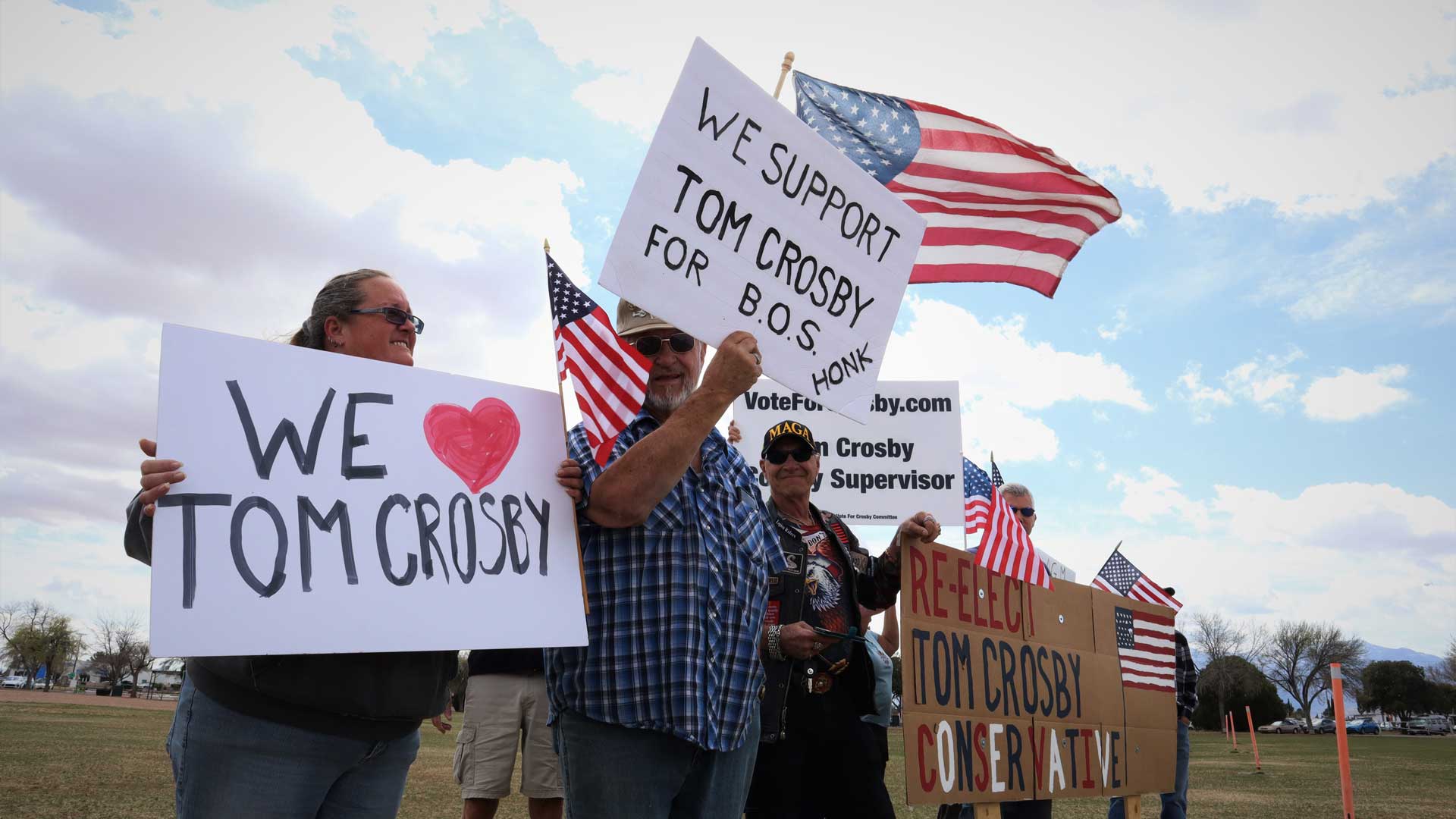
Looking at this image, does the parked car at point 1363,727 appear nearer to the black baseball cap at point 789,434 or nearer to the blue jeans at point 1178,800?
the blue jeans at point 1178,800

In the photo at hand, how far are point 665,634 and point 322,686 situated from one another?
77cm

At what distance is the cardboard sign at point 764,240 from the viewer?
8.66 ft

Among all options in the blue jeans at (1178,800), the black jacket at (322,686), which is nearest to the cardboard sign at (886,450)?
the blue jeans at (1178,800)

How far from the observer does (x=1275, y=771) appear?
1719 centimetres

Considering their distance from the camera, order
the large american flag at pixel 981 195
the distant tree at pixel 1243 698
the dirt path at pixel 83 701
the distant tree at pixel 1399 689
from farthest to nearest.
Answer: the distant tree at pixel 1399 689, the distant tree at pixel 1243 698, the dirt path at pixel 83 701, the large american flag at pixel 981 195

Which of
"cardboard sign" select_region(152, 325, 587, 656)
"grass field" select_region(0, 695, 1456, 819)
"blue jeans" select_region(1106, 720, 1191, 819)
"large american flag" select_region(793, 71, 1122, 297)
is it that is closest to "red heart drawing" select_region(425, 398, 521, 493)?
"cardboard sign" select_region(152, 325, 587, 656)

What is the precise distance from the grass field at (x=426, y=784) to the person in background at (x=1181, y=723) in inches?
100

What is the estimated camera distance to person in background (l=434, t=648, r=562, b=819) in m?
5.05

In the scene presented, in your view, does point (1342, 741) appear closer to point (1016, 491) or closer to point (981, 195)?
point (1016, 491)

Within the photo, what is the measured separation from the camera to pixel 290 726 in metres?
2.03

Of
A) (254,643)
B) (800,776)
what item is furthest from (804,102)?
(254,643)

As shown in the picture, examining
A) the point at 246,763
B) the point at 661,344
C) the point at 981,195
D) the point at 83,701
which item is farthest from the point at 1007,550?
the point at 83,701

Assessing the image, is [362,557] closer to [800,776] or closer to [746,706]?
[746,706]

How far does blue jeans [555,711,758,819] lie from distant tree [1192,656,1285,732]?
76784mm
